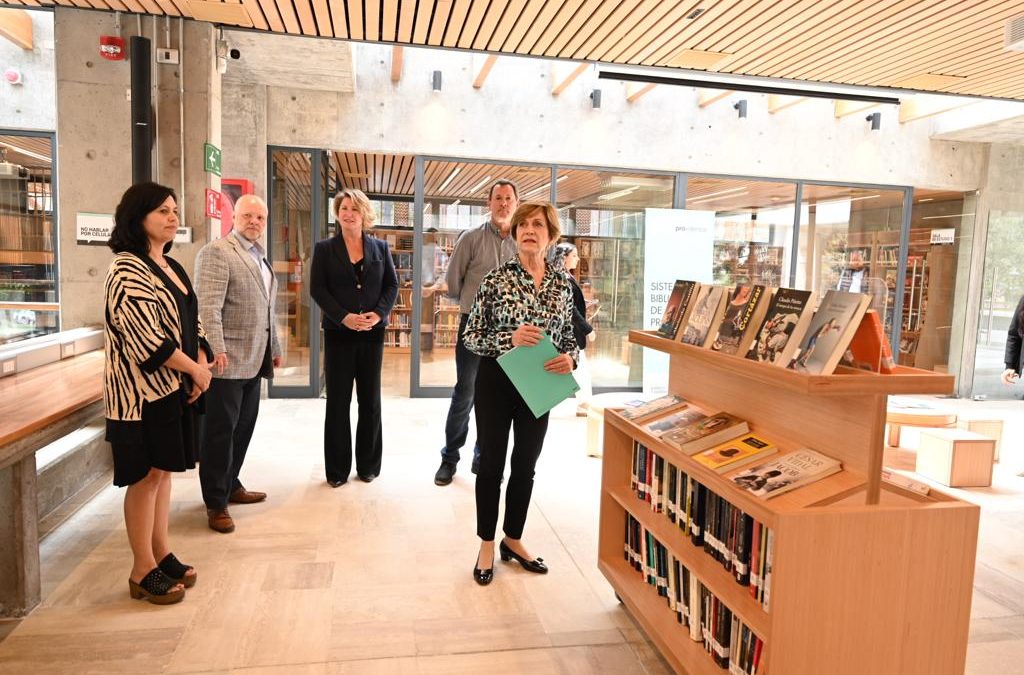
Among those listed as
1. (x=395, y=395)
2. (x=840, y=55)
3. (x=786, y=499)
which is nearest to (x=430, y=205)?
(x=395, y=395)

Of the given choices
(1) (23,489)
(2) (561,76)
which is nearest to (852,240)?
(2) (561,76)

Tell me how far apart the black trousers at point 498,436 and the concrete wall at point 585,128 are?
4.77 m

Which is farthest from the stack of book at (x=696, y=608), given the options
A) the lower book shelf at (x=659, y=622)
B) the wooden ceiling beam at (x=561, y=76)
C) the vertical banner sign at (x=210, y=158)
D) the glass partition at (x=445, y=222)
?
the wooden ceiling beam at (x=561, y=76)

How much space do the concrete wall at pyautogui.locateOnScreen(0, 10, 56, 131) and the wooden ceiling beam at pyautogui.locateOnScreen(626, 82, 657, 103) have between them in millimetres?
5428

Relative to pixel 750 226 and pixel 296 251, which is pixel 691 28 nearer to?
pixel 750 226

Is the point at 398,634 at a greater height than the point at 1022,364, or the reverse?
the point at 1022,364

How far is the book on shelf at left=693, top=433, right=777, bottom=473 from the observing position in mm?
2113

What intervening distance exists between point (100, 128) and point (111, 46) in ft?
1.74

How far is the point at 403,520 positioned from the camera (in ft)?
12.4

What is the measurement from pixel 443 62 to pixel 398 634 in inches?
231

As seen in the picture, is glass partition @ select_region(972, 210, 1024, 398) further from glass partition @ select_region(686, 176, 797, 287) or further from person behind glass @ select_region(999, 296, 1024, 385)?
person behind glass @ select_region(999, 296, 1024, 385)

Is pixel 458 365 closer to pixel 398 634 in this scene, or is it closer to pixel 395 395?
pixel 398 634

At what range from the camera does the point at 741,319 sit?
88.7 inches

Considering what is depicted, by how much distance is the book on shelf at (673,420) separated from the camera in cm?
252
